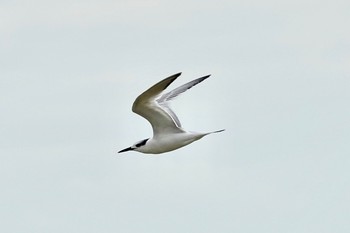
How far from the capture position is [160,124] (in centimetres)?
3512

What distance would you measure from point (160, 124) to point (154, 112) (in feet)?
1.75

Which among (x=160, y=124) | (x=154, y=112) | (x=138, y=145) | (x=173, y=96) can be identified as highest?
(x=173, y=96)

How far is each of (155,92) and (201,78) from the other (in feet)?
8.16

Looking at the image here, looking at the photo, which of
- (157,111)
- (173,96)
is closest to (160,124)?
(157,111)

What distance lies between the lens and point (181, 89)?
37125 mm

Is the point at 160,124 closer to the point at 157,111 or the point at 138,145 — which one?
the point at 157,111

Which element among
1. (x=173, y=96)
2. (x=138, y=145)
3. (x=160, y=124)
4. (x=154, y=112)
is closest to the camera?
(x=154, y=112)

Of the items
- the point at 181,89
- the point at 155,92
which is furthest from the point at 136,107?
the point at 181,89

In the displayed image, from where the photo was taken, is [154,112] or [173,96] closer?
[154,112]

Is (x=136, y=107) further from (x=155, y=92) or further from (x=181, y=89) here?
(x=181, y=89)

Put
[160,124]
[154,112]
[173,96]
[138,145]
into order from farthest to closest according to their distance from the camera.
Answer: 1. [173,96]
2. [138,145]
3. [160,124]
4. [154,112]

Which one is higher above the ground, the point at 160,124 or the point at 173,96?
the point at 173,96

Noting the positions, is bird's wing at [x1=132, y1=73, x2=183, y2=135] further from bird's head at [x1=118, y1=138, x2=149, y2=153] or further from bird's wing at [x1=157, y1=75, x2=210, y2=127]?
bird's head at [x1=118, y1=138, x2=149, y2=153]

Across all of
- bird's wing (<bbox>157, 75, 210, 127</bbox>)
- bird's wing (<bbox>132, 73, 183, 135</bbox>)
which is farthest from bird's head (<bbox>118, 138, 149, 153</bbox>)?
bird's wing (<bbox>157, 75, 210, 127</bbox>)
